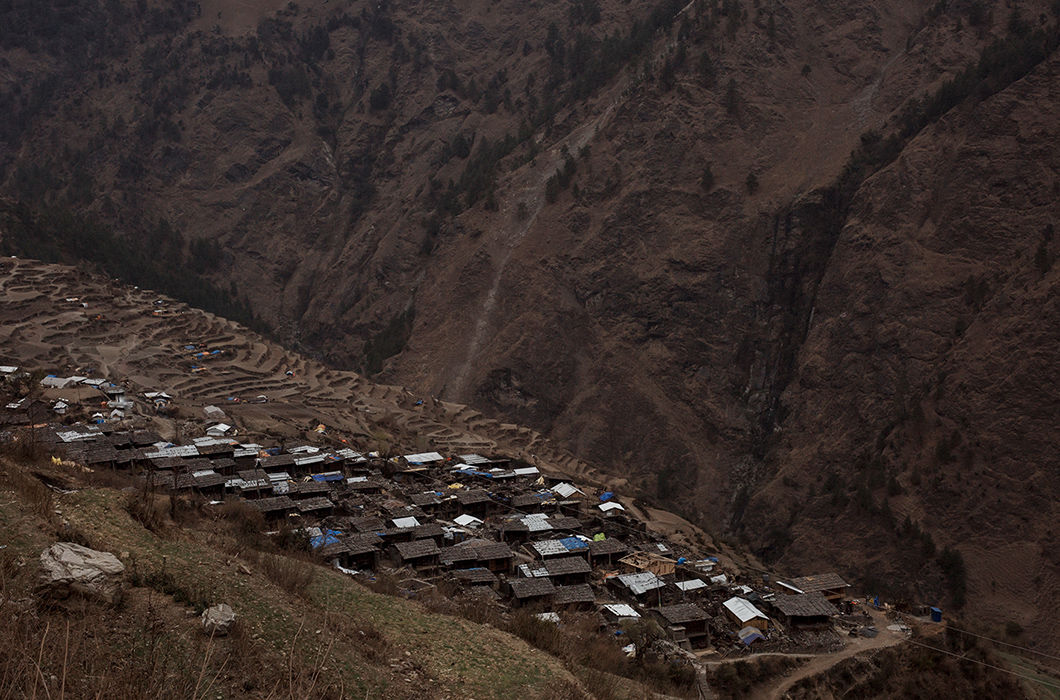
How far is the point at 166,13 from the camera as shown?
10988 cm

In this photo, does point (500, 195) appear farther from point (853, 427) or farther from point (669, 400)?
point (853, 427)

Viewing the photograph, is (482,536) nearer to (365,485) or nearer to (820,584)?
(365,485)

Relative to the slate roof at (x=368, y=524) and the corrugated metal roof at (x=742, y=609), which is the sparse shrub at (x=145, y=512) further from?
the corrugated metal roof at (x=742, y=609)

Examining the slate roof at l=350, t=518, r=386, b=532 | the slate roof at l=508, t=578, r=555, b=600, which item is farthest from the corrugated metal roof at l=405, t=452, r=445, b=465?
the slate roof at l=508, t=578, r=555, b=600

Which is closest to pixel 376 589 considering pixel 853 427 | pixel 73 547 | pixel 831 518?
pixel 73 547

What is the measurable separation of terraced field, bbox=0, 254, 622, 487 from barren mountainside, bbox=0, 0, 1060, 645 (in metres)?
8.42

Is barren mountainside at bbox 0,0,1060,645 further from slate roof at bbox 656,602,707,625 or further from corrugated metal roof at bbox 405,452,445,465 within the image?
slate roof at bbox 656,602,707,625

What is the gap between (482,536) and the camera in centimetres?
2495

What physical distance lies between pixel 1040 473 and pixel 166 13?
372ft

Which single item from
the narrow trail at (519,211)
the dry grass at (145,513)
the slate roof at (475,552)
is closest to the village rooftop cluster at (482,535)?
the slate roof at (475,552)

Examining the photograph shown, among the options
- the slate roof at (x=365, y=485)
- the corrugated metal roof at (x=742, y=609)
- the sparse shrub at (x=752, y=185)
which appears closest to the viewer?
the corrugated metal roof at (x=742, y=609)

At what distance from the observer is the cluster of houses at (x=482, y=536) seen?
2092cm

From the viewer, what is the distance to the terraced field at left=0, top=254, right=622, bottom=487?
43594 mm

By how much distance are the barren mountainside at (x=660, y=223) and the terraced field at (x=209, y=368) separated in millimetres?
8418
